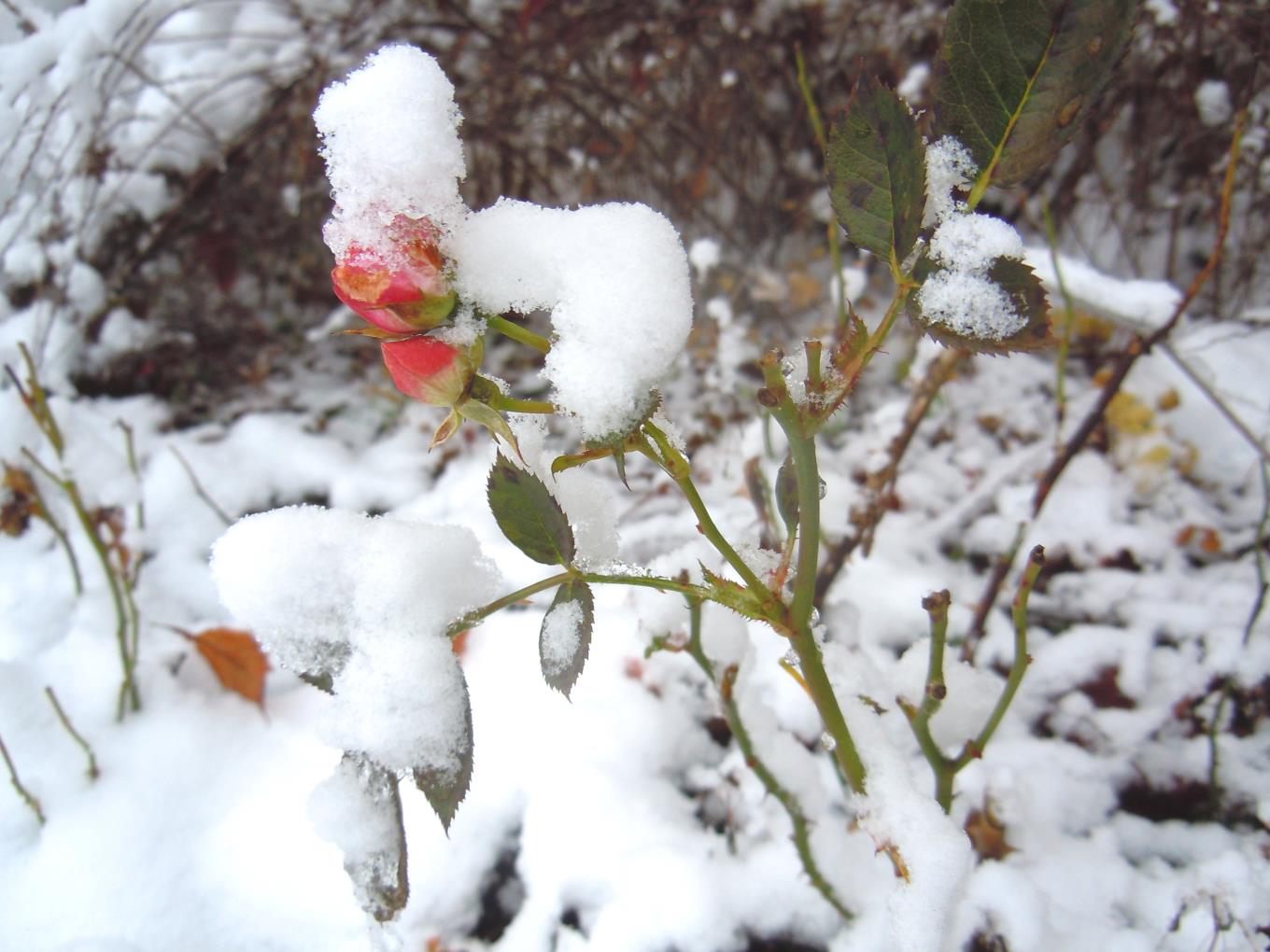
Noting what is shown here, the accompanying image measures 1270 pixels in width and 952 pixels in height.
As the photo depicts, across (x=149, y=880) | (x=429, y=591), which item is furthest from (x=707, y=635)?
(x=149, y=880)

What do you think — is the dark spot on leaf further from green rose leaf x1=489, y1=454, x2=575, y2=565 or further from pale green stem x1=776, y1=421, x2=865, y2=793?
green rose leaf x1=489, y1=454, x2=575, y2=565

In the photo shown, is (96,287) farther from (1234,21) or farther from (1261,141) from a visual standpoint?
(1261,141)

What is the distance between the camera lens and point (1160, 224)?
183 centimetres

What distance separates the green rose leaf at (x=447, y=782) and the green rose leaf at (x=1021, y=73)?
0.40m

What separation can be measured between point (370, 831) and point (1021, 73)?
51cm

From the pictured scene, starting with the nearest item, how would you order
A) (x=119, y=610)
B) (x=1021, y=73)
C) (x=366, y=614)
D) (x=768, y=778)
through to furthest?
(x=1021, y=73) < (x=366, y=614) < (x=768, y=778) < (x=119, y=610)

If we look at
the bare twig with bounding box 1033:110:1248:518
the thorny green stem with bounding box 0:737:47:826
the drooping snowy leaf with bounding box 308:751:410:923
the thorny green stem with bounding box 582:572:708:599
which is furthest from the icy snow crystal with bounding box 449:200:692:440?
the thorny green stem with bounding box 0:737:47:826

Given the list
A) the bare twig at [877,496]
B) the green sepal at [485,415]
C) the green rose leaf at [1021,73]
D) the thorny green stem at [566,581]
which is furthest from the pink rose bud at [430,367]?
the bare twig at [877,496]

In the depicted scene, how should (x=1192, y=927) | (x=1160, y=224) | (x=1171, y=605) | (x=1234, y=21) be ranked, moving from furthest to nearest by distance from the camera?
(x=1160, y=224), (x=1234, y=21), (x=1171, y=605), (x=1192, y=927)

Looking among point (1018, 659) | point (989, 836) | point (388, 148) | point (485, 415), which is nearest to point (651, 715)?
point (989, 836)

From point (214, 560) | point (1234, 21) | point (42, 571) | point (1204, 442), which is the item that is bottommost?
point (42, 571)

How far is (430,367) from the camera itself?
369 millimetres

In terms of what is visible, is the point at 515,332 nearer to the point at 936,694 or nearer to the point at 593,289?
the point at 593,289

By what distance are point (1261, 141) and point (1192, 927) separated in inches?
63.9
